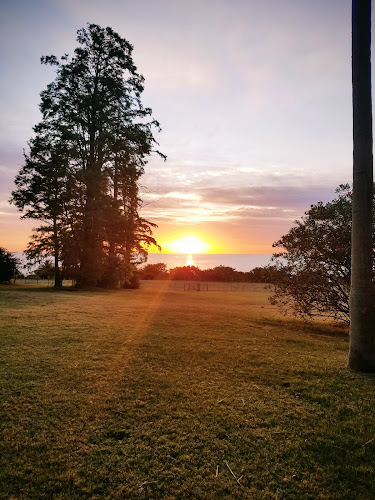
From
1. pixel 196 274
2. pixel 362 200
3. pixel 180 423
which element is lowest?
pixel 180 423

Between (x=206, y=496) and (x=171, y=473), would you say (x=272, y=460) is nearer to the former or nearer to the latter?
(x=206, y=496)

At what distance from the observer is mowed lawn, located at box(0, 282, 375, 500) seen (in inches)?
98.4

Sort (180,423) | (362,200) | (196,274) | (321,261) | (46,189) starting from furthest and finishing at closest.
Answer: (196,274) < (46,189) < (321,261) < (362,200) < (180,423)

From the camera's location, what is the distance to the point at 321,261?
10766mm

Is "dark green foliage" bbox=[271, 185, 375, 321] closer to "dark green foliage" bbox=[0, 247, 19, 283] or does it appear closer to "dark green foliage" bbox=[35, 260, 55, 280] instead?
"dark green foliage" bbox=[35, 260, 55, 280]

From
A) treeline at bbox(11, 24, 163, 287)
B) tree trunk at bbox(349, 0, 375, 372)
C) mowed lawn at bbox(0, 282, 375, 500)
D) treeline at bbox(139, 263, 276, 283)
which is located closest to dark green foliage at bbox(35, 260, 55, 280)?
treeline at bbox(11, 24, 163, 287)

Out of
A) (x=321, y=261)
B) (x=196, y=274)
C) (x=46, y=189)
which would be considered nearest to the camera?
(x=321, y=261)

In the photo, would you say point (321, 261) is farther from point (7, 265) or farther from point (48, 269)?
point (7, 265)

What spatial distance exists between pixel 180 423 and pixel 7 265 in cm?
2758

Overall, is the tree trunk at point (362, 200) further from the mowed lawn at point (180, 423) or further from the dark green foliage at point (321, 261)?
the dark green foliage at point (321, 261)

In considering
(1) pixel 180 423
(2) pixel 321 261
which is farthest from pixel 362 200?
(2) pixel 321 261

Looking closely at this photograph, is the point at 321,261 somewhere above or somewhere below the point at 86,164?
below

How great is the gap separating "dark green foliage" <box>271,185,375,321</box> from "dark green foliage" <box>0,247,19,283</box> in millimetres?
23941

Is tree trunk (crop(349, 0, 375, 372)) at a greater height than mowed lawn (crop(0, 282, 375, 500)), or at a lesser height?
greater
